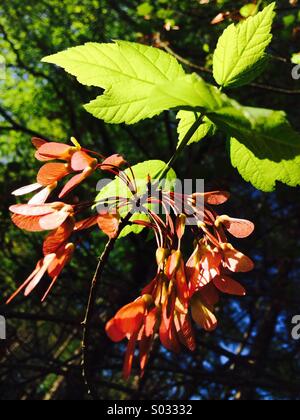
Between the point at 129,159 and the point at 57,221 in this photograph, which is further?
the point at 129,159

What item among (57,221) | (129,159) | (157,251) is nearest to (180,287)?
(157,251)

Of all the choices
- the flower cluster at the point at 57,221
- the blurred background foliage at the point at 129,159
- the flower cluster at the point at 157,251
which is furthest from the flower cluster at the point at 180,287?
the blurred background foliage at the point at 129,159

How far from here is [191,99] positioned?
2.20 feet

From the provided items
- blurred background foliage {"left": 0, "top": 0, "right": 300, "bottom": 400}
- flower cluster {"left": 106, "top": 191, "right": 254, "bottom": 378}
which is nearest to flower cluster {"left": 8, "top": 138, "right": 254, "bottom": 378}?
flower cluster {"left": 106, "top": 191, "right": 254, "bottom": 378}

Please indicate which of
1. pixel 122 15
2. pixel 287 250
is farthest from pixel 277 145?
pixel 122 15

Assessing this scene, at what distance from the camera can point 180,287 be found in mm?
850

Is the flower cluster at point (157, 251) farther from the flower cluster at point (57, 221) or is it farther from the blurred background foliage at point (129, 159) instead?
the blurred background foliage at point (129, 159)

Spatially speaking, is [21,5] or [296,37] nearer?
[296,37]

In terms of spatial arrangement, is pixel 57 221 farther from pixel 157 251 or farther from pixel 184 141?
pixel 184 141

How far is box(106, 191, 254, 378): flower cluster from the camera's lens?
79 cm

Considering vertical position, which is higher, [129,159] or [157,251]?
[129,159]

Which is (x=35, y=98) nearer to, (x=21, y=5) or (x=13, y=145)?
(x=13, y=145)

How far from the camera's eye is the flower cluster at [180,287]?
0.79 m

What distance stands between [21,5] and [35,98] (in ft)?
4.86
